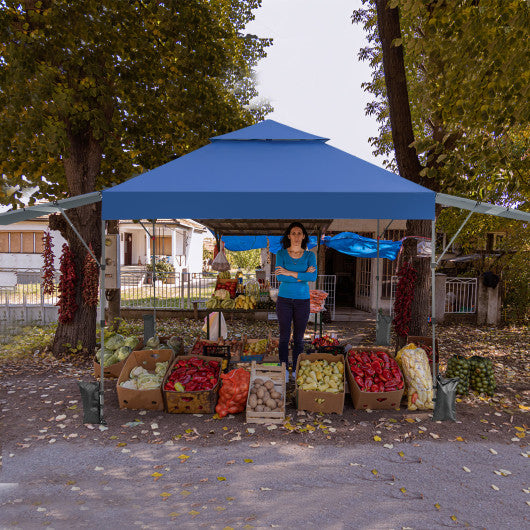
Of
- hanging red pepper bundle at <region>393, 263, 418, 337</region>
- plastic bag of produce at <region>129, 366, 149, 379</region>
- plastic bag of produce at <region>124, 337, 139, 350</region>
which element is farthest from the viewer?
hanging red pepper bundle at <region>393, 263, 418, 337</region>

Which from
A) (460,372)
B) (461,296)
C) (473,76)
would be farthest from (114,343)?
(461,296)

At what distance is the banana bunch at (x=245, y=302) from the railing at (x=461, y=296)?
5.60 m

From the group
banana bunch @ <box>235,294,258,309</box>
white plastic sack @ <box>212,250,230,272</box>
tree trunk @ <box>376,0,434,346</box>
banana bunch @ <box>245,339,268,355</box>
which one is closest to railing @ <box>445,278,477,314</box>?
tree trunk @ <box>376,0,434,346</box>

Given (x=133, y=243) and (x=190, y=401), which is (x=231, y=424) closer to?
(x=190, y=401)

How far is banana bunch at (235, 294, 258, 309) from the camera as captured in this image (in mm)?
11703

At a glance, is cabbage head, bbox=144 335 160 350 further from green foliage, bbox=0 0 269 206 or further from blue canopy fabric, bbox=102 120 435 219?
green foliage, bbox=0 0 269 206

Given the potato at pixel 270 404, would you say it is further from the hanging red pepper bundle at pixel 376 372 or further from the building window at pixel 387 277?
the building window at pixel 387 277

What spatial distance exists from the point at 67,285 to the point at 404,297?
5844 millimetres

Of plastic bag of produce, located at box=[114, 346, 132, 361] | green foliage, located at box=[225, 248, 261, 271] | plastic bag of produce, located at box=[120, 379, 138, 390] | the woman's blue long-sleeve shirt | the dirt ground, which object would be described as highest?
green foliage, located at box=[225, 248, 261, 271]

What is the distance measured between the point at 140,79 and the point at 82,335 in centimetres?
500

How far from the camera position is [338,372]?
5078mm

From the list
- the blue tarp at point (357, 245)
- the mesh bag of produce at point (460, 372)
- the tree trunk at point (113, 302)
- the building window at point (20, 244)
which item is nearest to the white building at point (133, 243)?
the building window at point (20, 244)

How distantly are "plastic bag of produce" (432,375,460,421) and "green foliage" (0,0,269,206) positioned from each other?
250 inches

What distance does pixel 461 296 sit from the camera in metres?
12.0
